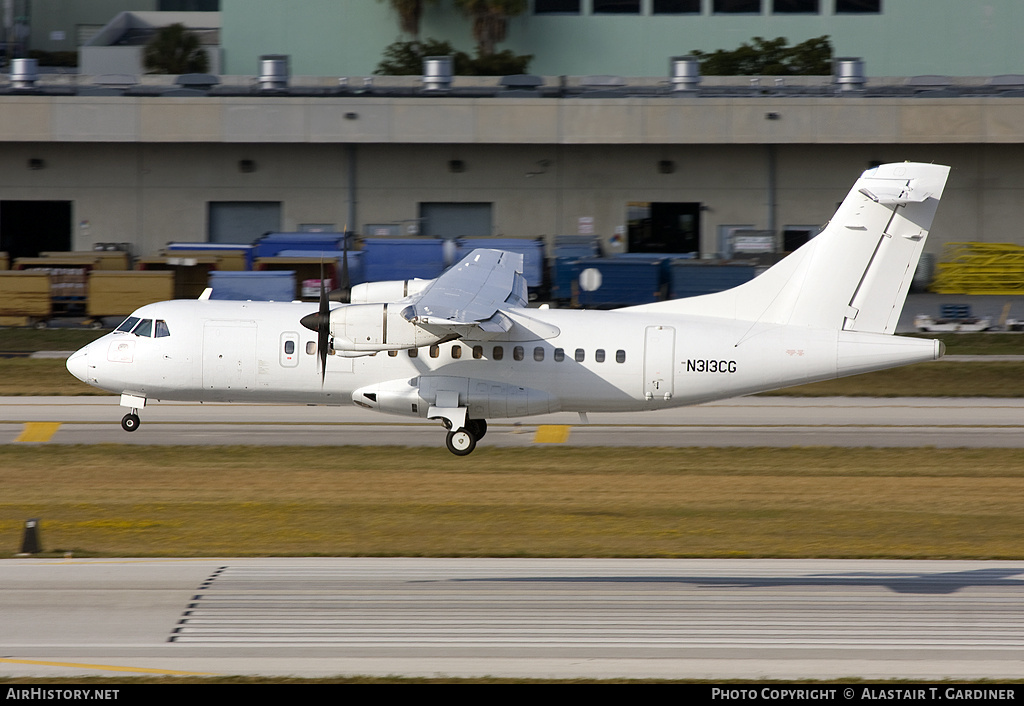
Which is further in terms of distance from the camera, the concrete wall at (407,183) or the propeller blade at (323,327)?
the concrete wall at (407,183)

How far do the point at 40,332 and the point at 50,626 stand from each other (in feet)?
97.3

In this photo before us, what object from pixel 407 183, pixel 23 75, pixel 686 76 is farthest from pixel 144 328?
pixel 686 76

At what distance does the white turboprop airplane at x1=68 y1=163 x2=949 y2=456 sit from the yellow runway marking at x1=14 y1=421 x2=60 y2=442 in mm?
4664

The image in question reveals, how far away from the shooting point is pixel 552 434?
32.1 meters

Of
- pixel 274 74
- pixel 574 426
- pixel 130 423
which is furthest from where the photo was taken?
pixel 274 74

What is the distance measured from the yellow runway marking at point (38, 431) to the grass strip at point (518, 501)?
1.41m

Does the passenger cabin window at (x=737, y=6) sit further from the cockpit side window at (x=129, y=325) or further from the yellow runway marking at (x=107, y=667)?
the yellow runway marking at (x=107, y=667)

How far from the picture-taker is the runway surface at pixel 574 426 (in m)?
31.4

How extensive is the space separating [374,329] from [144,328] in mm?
7933

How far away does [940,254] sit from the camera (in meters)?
52.7

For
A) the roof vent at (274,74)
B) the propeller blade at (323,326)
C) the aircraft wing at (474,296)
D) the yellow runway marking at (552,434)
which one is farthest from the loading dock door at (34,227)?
the propeller blade at (323,326)

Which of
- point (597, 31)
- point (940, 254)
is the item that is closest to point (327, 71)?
point (597, 31)

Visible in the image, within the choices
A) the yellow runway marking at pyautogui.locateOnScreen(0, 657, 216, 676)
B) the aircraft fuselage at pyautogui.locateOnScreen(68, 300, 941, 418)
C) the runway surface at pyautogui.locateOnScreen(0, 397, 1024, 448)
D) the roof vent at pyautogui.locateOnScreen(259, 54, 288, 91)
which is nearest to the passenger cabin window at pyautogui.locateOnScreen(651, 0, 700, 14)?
the roof vent at pyautogui.locateOnScreen(259, 54, 288, 91)

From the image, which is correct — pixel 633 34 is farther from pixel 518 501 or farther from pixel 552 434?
pixel 518 501
